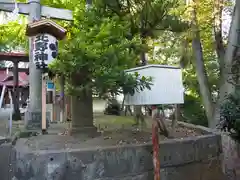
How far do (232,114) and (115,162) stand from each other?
1.90 metres

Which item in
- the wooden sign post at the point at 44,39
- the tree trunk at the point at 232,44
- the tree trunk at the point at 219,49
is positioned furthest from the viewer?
the tree trunk at the point at 219,49

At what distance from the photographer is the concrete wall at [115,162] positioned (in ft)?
12.8

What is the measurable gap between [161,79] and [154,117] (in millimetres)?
537

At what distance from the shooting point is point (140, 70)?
4047 mm

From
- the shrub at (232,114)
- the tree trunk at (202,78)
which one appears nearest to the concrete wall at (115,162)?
the shrub at (232,114)

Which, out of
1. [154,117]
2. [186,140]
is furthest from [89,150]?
[186,140]

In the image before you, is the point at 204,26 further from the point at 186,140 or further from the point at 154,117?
the point at 154,117

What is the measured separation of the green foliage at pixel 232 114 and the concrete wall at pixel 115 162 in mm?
1213

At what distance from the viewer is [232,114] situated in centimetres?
346

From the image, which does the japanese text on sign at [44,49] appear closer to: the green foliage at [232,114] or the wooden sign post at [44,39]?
the wooden sign post at [44,39]

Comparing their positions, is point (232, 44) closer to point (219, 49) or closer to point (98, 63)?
point (219, 49)

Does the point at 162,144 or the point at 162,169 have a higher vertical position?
the point at 162,144

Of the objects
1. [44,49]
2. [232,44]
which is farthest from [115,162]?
[232,44]

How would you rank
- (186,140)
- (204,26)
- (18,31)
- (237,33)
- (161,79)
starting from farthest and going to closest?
(18,31) < (204,26) < (237,33) < (186,140) < (161,79)
